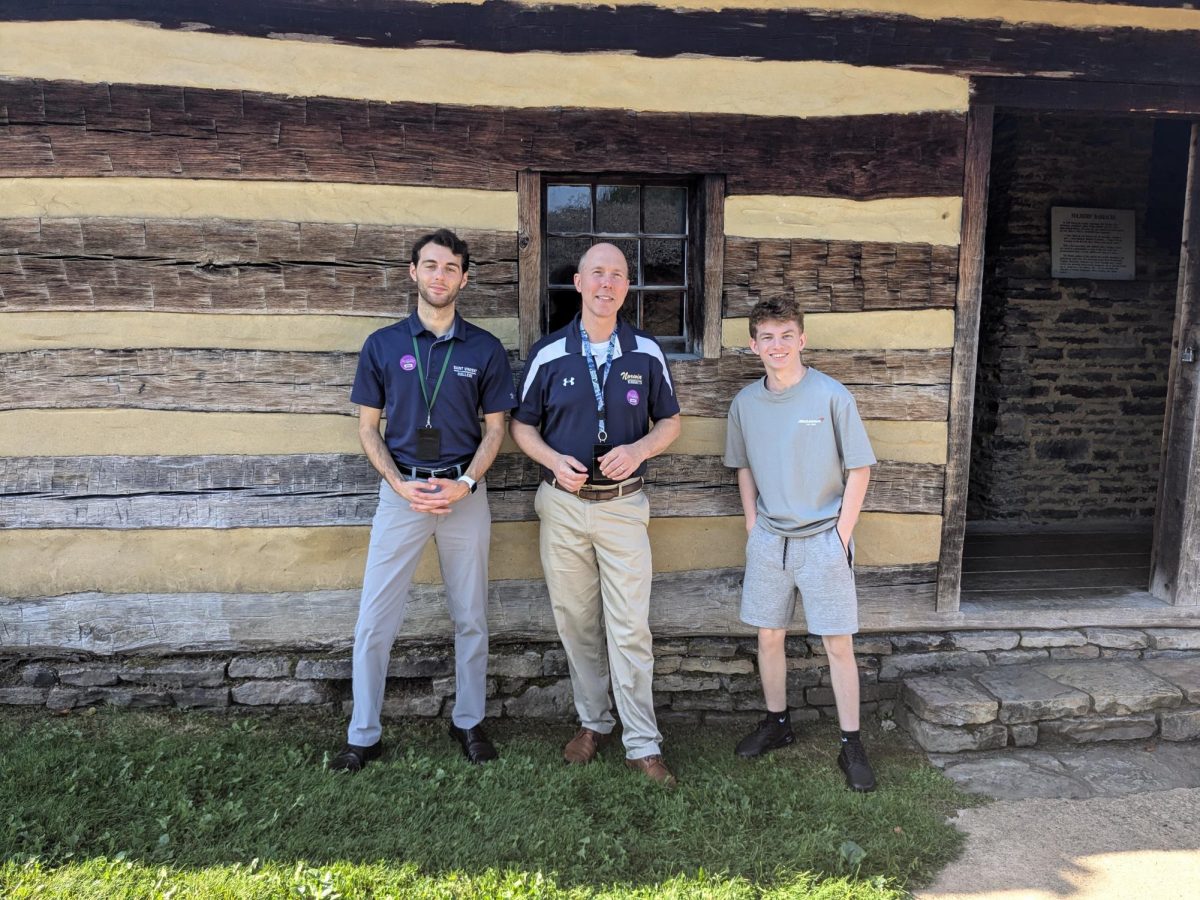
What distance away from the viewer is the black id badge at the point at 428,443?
314 cm

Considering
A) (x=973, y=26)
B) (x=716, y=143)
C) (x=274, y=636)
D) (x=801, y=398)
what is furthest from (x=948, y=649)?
(x=274, y=636)

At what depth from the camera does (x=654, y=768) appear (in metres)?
3.24

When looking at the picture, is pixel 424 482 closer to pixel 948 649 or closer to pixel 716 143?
pixel 716 143

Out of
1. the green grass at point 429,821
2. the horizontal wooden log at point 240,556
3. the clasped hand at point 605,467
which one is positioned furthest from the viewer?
the horizontal wooden log at point 240,556

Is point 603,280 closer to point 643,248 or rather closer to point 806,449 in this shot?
point 643,248

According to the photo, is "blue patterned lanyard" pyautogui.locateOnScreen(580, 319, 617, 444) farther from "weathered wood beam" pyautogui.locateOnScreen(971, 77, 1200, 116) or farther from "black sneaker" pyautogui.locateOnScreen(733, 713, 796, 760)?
"weathered wood beam" pyautogui.locateOnScreen(971, 77, 1200, 116)

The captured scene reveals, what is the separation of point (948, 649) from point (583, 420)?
2245 mm

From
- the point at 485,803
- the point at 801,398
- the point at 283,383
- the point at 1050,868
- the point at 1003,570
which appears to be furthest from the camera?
the point at 1003,570

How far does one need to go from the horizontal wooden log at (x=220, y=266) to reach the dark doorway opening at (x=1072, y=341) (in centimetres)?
460

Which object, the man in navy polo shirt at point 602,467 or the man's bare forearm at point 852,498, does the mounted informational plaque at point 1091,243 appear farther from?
the man in navy polo shirt at point 602,467

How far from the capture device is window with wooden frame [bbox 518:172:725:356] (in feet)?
11.9

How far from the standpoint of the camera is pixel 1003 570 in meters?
5.04

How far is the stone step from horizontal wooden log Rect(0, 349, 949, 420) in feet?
5.51

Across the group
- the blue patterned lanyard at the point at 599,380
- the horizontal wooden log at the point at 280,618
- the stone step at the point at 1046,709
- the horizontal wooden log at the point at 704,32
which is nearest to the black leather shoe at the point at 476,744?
the horizontal wooden log at the point at 280,618
